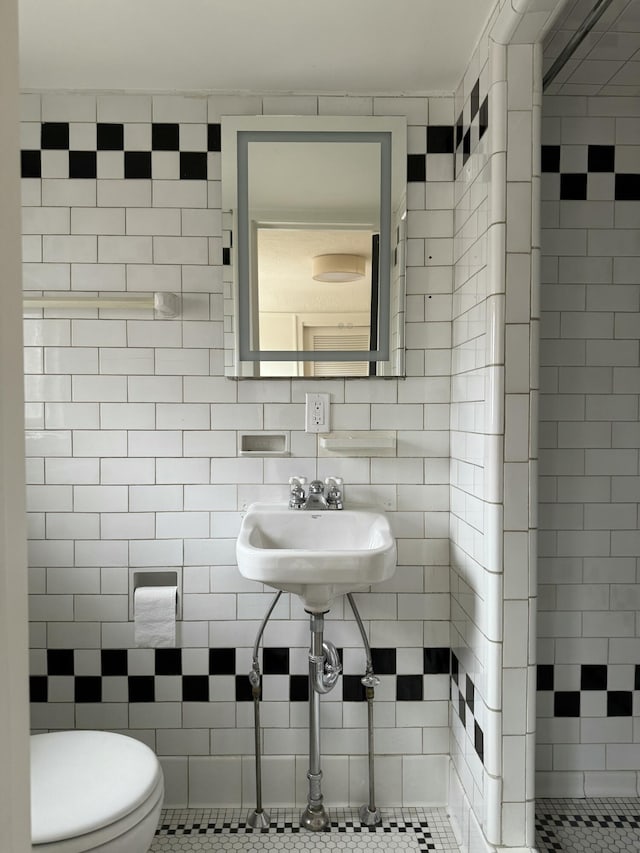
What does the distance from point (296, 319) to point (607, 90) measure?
3.96ft

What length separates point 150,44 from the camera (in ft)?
5.88

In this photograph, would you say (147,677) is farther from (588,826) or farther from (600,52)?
(600,52)

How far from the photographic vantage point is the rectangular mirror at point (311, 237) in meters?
2.04

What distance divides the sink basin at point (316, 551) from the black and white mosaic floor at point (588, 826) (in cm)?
97

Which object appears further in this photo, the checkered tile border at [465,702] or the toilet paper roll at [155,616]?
the toilet paper roll at [155,616]

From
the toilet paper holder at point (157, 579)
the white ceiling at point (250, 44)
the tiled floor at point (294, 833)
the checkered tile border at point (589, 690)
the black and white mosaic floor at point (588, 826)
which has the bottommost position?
the tiled floor at point (294, 833)

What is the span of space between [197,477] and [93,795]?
0.96m

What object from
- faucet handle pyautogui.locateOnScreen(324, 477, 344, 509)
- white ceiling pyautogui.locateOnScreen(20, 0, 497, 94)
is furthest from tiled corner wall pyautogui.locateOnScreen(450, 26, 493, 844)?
faucet handle pyautogui.locateOnScreen(324, 477, 344, 509)

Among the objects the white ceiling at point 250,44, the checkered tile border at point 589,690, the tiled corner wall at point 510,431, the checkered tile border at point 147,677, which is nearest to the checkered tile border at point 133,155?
the white ceiling at point 250,44

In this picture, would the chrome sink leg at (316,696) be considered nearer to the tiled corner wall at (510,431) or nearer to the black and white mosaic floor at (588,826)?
the tiled corner wall at (510,431)

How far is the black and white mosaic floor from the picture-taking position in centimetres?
183

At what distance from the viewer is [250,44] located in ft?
5.90

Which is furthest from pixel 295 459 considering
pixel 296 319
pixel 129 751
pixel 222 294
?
pixel 129 751

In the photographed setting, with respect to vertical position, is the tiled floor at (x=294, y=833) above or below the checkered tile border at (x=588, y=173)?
below
